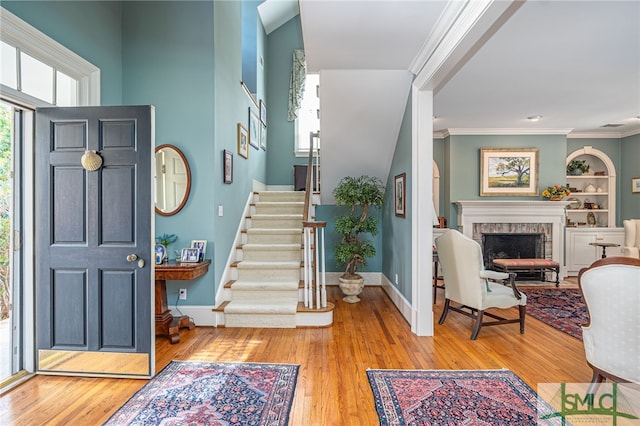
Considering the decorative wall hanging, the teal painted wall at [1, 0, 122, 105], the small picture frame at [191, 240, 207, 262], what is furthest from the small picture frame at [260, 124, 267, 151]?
the decorative wall hanging

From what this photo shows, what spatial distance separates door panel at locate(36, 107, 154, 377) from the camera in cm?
254

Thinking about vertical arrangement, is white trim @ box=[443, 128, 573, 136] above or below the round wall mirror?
above

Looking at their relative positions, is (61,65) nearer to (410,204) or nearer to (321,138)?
(321,138)

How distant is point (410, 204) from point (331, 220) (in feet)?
6.63

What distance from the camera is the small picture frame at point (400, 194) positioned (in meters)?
3.97

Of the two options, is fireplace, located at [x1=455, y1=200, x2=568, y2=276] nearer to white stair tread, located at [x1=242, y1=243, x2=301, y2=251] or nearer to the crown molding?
the crown molding

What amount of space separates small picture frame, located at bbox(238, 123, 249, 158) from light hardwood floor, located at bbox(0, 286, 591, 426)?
2.42m

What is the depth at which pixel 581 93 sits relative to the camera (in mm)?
4242

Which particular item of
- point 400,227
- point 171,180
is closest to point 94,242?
point 171,180

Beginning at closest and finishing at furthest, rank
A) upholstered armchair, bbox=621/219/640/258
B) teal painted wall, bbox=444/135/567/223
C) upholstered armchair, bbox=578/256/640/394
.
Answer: upholstered armchair, bbox=578/256/640/394 → upholstered armchair, bbox=621/219/640/258 → teal painted wall, bbox=444/135/567/223

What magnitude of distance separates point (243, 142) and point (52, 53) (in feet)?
8.04

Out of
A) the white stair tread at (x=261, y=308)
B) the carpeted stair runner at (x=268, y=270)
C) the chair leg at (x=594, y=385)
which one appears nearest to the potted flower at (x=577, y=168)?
the carpeted stair runner at (x=268, y=270)

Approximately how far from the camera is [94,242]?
257cm

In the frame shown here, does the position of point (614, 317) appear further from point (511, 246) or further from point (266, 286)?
point (511, 246)
